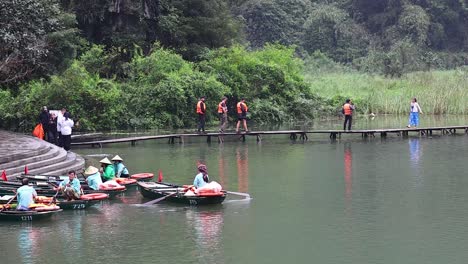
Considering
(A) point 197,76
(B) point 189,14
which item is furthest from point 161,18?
(A) point 197,76

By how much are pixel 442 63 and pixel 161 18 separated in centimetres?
4039

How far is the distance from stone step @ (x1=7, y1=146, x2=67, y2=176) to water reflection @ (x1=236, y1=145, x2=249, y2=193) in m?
5.91

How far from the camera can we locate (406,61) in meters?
71.5

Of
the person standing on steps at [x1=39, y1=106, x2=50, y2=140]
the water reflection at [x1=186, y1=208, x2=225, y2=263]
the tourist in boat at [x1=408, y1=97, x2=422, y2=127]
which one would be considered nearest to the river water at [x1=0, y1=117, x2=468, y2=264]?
the water reflection at [x1=186, y1=208, x2=225, y2=263]

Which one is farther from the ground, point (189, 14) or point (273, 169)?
point (189, 14)

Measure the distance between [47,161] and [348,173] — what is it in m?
9.54

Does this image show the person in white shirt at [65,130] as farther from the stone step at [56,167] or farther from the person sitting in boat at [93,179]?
the person sitting in boat at [93,179]

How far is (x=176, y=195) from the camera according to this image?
2053cm

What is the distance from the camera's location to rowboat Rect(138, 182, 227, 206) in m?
20.1

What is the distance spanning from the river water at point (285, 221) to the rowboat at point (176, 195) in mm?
253

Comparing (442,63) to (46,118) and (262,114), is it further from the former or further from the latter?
(46,118)

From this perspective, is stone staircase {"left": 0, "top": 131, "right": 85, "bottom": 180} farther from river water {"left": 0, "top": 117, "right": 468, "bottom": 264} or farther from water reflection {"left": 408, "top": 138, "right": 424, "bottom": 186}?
water reflection {"left": 408, "top": 138, "right": 424, "bottom": 186}

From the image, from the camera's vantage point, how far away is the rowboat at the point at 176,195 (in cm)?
2014

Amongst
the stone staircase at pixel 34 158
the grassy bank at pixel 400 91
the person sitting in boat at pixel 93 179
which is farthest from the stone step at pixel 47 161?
the grassy bank at pixel 400 91
